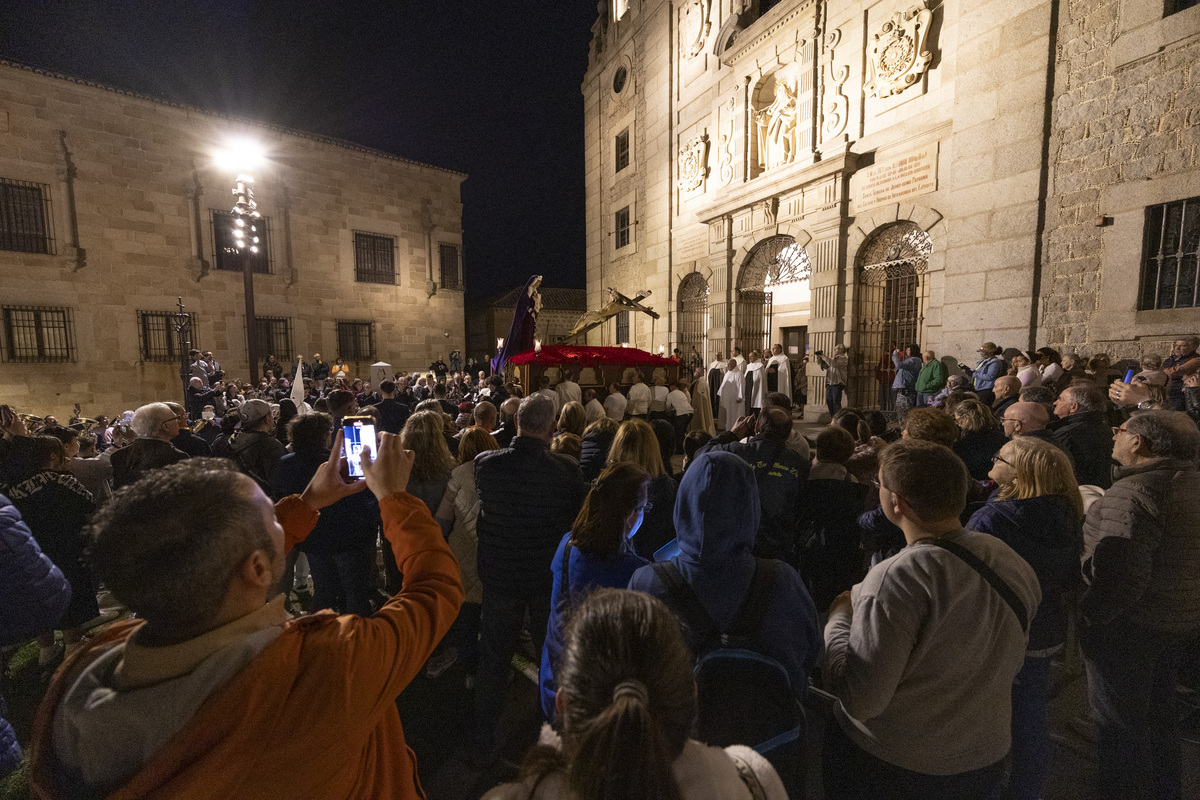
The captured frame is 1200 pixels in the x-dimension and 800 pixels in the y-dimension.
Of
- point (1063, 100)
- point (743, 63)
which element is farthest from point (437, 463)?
point (743, 63)

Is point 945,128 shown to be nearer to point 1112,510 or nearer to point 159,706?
point 1112,510

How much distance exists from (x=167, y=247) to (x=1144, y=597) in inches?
843

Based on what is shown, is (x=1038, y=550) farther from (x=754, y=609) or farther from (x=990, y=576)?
(x=754, y=609)

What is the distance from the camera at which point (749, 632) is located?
5.23 feet

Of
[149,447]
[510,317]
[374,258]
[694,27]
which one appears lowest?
[149,447]

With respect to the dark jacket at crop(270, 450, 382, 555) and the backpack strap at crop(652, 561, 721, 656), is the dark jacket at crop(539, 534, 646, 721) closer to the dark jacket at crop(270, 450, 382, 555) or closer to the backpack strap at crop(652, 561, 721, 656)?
the backpack strap at crop(652, 561, 721, 656)

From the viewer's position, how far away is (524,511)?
276 centimetres

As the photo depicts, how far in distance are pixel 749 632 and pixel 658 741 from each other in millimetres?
945

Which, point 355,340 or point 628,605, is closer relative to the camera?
point 628,605

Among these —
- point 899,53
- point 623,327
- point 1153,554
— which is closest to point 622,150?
point 623,327

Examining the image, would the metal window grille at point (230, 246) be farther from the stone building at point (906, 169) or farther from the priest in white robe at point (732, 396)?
the priest in white robe at point (732, 396)

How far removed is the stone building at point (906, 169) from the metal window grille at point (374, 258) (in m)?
10.0

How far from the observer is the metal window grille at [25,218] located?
532 inches

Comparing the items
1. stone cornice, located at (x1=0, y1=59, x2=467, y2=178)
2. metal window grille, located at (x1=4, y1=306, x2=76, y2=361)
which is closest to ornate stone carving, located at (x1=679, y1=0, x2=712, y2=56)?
stone cornice, located at (x1=0, y1=59, x2=467, y2=178)
